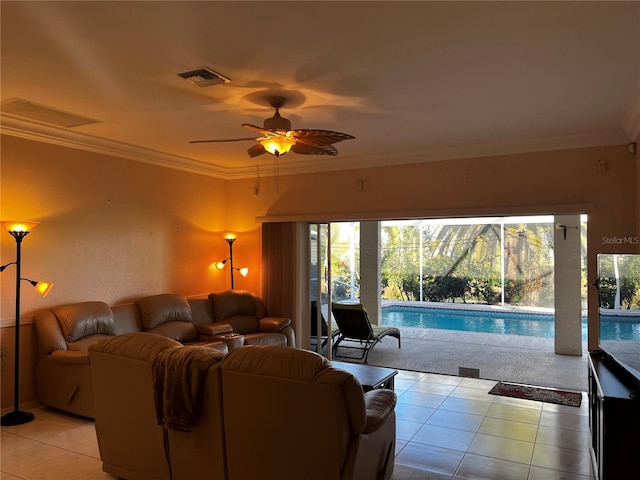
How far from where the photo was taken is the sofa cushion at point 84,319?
14.6 feet

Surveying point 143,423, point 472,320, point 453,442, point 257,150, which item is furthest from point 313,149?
point 472,320

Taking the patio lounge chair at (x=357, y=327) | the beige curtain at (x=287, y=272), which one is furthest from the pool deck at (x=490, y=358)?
the beige curtain at (x=287, y=272)

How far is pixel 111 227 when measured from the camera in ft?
17.5

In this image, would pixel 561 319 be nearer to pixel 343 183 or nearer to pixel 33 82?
pixel 343 183

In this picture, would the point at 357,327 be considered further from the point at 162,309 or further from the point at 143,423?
the point at 143,423

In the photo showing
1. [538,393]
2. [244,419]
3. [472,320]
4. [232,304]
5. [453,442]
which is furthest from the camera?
[472,320]

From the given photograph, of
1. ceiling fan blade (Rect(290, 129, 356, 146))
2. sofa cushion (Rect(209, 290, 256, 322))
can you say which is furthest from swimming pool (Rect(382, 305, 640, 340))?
ceiling fan blade (Rect(290, 129, 356, 146))

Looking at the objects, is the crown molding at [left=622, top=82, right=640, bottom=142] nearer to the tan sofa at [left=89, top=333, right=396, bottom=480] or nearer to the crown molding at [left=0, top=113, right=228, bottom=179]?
the tan sofa at [left=89, top=333, right=396, bottom=480]

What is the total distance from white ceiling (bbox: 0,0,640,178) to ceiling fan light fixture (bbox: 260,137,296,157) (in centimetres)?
35

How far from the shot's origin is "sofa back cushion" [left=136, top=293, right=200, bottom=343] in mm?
5254

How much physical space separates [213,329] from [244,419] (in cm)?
318

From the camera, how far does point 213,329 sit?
5512 mm

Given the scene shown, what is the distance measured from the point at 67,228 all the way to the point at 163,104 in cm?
199

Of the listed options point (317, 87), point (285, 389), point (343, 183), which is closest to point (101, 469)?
point (285, 389)
